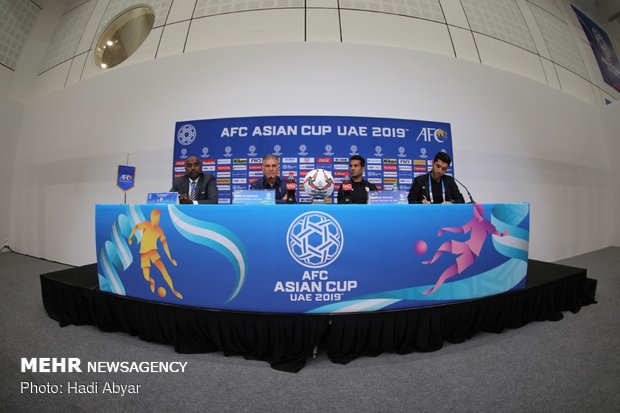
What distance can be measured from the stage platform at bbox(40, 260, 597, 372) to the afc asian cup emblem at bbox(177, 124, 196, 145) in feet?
6.59

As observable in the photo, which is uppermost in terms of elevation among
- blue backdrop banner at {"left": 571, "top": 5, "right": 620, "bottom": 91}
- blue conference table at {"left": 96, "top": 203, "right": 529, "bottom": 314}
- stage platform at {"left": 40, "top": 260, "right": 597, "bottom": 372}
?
blue backdrop banner at {"left": 571, "top": 5, "right": 620, "bottom": 91}

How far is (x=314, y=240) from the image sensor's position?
4.34 ft

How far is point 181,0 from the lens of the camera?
133 inches

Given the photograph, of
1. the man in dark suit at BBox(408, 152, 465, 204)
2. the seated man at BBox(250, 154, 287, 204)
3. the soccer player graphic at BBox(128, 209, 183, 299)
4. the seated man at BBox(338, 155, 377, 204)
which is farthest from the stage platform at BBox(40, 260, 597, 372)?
the seated man at BBox(338, 155, 377, 204)

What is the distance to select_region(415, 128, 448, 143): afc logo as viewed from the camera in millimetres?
3113

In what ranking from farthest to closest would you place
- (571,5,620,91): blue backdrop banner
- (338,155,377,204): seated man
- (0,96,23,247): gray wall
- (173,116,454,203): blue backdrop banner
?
(571,5,620,91): blue backdrop banner
(0,96,23,247): gray wall
(173,116,454,203): blue backdrop banner
(338,155,377,204): seated man

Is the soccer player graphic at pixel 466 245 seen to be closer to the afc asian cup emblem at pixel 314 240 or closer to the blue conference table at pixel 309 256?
the blue conference table at pixel 309 256

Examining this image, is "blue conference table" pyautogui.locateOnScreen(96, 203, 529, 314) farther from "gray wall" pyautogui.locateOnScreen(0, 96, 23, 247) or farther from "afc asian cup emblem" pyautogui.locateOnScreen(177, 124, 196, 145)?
"gray wall" pyautogui.locateOnScreen(0, 96, 23, 247)

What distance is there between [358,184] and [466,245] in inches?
51.4

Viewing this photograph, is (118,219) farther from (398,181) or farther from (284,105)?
(398,181)

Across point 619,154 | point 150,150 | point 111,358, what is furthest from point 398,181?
point 619,154

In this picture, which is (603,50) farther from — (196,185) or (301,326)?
(196,185)

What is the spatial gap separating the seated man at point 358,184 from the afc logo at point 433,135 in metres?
1.16

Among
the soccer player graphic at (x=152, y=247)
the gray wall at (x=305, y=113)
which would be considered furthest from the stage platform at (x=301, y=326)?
the gray wall at (x=305, y=113)
